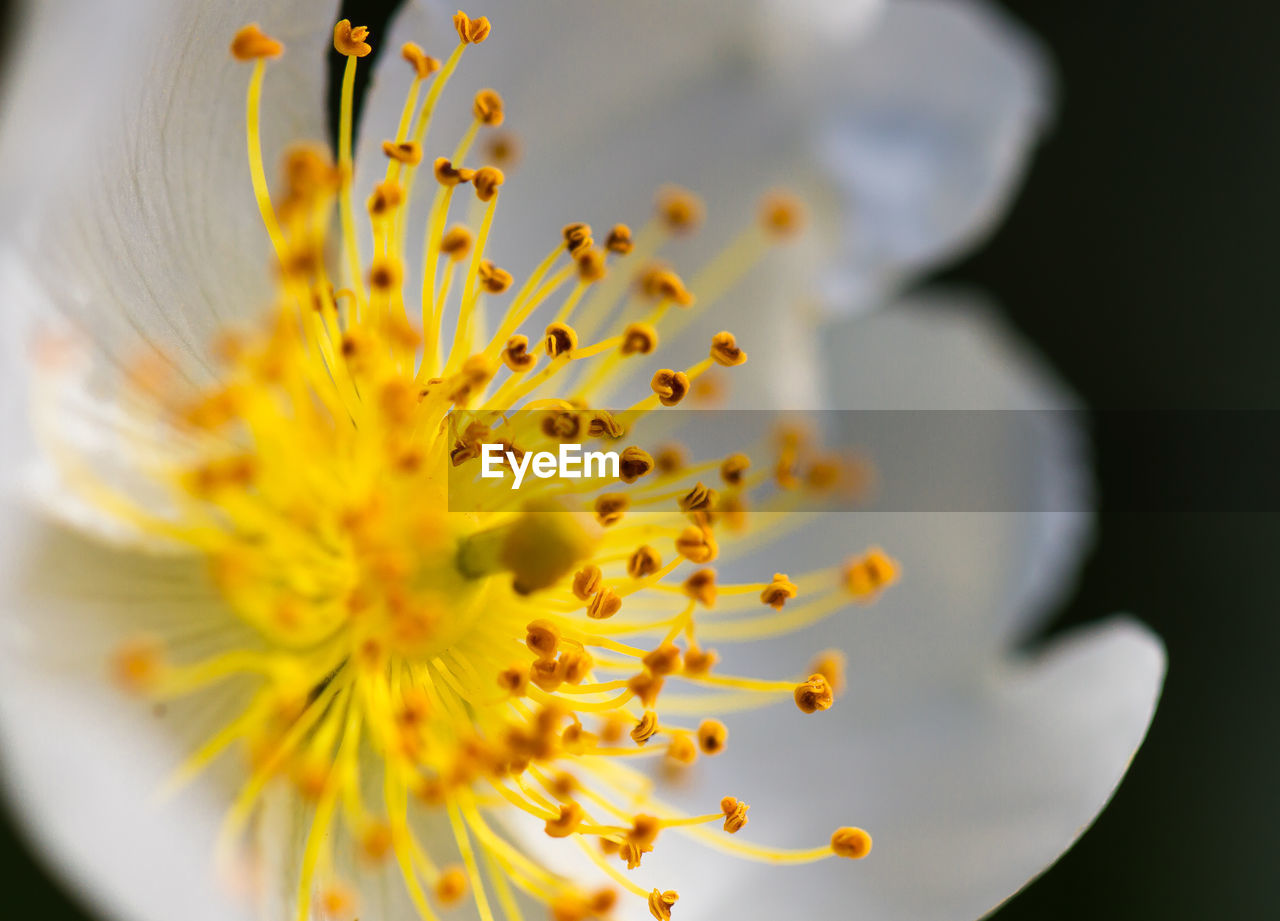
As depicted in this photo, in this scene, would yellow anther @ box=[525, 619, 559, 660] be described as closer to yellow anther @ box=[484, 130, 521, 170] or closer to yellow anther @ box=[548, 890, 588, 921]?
yellow anther @ box=[548, 890, 588, 921]

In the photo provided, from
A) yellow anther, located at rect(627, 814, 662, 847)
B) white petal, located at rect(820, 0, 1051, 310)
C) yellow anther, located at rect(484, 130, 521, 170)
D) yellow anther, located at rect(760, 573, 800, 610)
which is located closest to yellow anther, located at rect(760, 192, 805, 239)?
white petal, located at rect(820, 0, 1051, 310)

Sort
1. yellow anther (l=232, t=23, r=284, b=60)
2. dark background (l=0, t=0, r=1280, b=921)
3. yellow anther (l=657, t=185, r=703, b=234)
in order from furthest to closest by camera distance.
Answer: dark background (l=0, t=0, r=1280, b=921) → yellow anther (l=657, t=185, r=703, b=234) → yellow anther (l=232, t=23, r=284, b=60)

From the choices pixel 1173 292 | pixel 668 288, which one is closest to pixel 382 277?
pixel 668 288

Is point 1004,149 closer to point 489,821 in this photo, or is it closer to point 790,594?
point 790,594

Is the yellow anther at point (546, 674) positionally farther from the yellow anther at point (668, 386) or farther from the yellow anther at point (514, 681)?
the yellow anther at point (668, 386)

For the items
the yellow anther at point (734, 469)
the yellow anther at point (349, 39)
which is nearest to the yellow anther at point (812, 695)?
the yellow anther at point (734, 469)

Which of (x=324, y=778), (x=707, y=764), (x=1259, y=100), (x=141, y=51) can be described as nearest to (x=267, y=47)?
(x=141, y=51)
